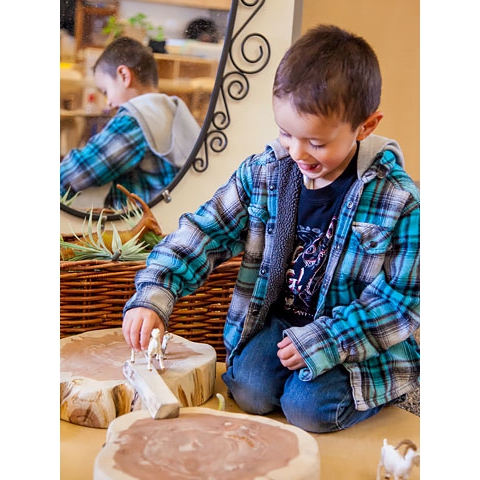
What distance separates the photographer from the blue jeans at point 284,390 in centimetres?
74

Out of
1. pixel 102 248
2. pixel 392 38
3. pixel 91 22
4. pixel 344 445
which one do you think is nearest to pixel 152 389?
pixel 344 445

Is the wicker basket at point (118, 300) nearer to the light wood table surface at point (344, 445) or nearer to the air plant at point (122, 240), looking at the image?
the air plant at point (122, 240)

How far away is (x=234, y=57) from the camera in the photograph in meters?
0.85

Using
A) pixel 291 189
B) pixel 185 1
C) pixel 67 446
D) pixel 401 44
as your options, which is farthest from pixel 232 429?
pixel 185 1

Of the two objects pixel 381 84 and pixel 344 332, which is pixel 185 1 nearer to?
pixel 381 84

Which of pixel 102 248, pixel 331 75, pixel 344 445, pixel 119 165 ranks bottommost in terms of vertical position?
pixel 344 445

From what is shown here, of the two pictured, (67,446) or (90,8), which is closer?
(67,446)

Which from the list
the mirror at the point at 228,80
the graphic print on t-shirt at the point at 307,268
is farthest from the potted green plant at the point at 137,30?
the graphic print on t-shirt at the point at 307,268

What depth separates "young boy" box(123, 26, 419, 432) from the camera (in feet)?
2.32

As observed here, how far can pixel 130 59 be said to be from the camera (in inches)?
37.9

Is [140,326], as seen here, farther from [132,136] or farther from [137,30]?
[137,30]

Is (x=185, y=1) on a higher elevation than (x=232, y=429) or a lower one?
higher

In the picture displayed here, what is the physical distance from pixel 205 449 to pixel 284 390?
0.63ft

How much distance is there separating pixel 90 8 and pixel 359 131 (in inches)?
16.8
